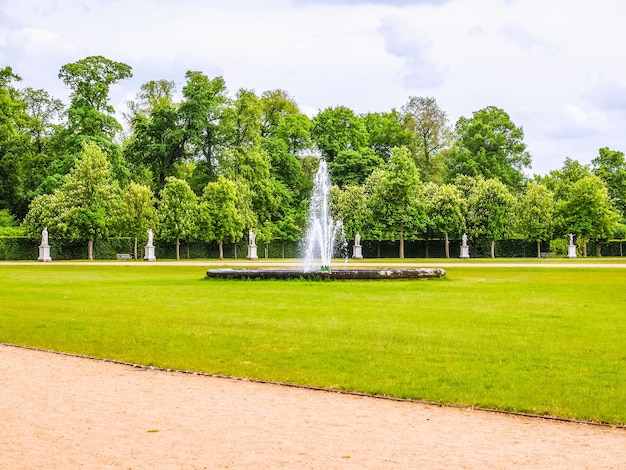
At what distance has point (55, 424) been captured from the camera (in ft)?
24.2

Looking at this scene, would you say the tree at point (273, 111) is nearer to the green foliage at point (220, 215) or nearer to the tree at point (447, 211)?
the green foliage at point (220, 215)

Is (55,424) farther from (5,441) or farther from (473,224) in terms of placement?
(473,224)

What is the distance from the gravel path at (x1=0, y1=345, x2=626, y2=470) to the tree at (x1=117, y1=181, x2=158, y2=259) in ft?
170

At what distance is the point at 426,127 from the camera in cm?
8306

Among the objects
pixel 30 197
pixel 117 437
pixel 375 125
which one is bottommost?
pixel 117 437

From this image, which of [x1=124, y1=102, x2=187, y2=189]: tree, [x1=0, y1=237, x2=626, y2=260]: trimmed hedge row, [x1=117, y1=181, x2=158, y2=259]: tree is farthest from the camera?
[x1=124, y1=102, x2=187, y2=189]: tree

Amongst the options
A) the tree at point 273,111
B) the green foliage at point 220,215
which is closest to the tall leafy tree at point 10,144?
the green foliage at point 220,215

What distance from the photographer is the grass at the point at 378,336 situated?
923 cm

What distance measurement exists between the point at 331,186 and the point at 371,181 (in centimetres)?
409

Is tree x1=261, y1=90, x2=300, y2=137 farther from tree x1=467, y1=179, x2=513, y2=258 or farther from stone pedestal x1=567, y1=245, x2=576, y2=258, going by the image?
stone pedestal x1=567, y1=245, x2=576, y2=258

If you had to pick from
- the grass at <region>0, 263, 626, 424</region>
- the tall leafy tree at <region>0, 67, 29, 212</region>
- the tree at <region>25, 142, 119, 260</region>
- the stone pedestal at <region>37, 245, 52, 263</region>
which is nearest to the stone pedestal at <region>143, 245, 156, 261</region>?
the tree at <region>25, 142, 119, 260</region>

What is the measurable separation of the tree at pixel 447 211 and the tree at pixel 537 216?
570 centimetres

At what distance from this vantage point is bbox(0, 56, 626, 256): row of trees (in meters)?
61.8

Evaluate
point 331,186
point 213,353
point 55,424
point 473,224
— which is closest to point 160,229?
point 331,186
